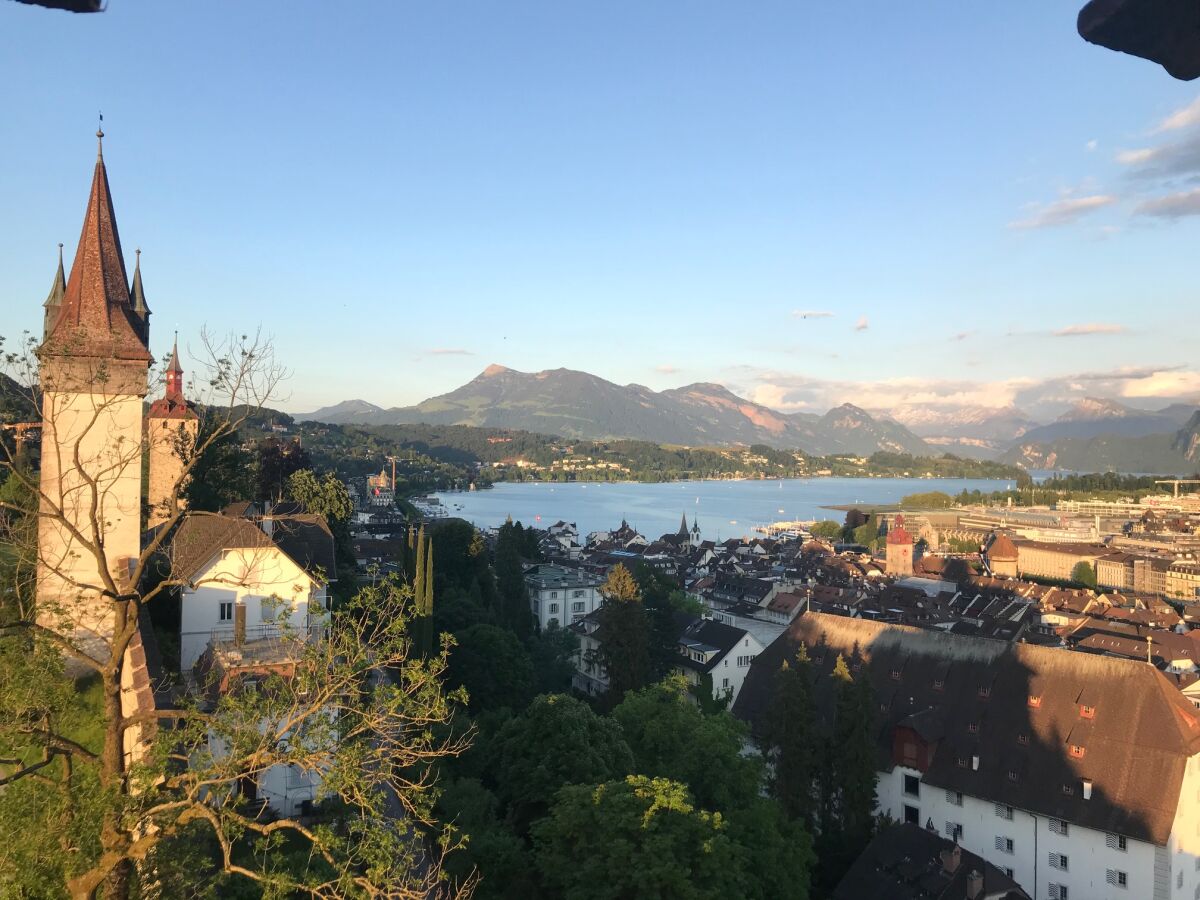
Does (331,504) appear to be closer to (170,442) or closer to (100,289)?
(170,442)

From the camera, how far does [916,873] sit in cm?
1535

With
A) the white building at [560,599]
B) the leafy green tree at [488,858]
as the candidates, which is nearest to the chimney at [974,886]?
the leafy green tree at [488,858]

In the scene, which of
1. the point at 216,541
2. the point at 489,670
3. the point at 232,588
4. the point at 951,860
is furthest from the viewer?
the point at 489,670

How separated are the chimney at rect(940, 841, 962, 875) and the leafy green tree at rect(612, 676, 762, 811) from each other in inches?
139

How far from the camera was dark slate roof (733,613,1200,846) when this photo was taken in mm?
17312

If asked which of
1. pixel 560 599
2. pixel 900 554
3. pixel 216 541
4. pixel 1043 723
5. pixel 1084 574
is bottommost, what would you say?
pixel 1084 574

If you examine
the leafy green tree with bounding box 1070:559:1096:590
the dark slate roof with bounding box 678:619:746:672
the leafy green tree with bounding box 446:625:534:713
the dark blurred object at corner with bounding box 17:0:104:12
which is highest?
the dark blurred object at corner with bounding box 17:0:104:12

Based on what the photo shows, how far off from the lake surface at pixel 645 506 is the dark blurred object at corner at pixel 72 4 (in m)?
85.3

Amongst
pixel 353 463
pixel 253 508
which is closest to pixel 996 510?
pixel 353 463

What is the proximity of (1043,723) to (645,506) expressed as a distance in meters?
121

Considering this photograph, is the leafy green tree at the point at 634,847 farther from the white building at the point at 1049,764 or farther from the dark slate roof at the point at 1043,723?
the dark slate roof at the point at 1043,723

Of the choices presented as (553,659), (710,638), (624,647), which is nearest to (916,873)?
(624,647)

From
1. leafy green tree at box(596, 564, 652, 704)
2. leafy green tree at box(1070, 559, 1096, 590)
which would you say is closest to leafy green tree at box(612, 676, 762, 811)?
leafy green tree at box(596, 564, 652, 704)

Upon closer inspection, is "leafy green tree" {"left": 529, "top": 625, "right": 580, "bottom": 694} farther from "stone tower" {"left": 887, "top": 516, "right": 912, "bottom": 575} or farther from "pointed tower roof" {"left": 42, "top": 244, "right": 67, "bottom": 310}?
"stone tower" {"left": 887, "top": 516, "right": 912, "bottom": 575}
